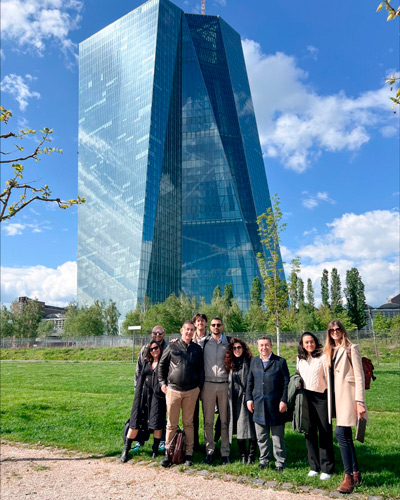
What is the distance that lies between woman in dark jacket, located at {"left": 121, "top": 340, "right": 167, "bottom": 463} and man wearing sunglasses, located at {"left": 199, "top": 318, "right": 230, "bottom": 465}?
2.76ft

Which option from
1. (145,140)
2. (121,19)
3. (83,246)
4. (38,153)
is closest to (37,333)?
(83,246)

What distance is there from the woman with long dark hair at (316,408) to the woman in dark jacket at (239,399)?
96cm

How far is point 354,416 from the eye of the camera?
5633 mm

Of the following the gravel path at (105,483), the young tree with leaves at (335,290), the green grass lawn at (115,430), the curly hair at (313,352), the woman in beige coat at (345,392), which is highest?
the young tree with leaves at (335,290)

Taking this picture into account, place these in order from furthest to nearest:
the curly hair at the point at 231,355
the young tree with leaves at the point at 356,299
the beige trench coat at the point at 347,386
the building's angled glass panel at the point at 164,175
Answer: the building's angled glass panel at the point at 164,175 < the young tree with leaves at the point at 356,299 < the curly hair at the point at 231,355 < the beige trench coat at the point at 347,386

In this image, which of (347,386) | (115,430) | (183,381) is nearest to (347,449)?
(347,386)

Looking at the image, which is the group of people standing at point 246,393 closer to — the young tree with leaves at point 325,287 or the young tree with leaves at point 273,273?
the young tree with leaves at point 273,273

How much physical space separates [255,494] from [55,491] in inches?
111

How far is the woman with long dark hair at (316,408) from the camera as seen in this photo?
19.5 ft

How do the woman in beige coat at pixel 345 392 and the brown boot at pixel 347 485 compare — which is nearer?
the brown boot at pixel 347 485

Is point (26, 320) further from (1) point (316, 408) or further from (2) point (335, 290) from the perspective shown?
(1) point (316, 408)

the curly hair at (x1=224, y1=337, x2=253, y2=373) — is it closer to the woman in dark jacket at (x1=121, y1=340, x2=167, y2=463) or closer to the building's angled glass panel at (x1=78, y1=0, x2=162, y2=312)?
the woman in dark jacket at (x1=121, y1=340, x2=167, y2=463)

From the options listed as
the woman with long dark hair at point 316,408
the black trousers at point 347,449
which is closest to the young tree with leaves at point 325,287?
the woman with long dark hair at point 316,408

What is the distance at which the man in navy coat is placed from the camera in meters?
6.25
